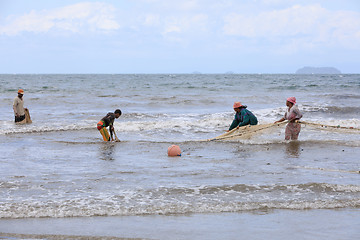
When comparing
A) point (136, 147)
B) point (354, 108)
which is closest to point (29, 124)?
point (136, 147)

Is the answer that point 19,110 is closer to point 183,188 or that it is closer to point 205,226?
point 183,188

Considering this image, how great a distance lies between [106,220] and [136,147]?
19.6ft

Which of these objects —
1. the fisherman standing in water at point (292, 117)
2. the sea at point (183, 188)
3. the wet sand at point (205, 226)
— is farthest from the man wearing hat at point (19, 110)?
the wet sand at point (205, 226)

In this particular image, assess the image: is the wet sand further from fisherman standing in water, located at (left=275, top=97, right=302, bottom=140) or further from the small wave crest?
fisherman standing in water, located at (left=275, top=97, right=302, bottom=140)

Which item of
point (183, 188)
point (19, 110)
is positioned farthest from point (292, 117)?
point (19, 110)

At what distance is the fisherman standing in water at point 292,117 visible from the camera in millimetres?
10820

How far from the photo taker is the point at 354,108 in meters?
24.5

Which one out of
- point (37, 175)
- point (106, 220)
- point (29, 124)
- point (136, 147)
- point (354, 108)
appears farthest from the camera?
point (354, 108)

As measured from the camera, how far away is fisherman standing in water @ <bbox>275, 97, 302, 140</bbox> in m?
10.8

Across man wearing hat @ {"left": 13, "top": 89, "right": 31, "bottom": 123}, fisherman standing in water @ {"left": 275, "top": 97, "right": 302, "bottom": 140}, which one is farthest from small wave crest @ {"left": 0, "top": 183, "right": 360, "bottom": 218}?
man wearing hat @ {"left": 13, "top": 89, "right": 31, "bottom": 123}

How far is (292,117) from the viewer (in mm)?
10883

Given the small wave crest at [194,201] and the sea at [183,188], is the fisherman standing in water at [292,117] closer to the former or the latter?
the sea at [183,188]

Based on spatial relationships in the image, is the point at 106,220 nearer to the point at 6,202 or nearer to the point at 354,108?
the point at 6,202

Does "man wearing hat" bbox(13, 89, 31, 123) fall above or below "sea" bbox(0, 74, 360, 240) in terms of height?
above
